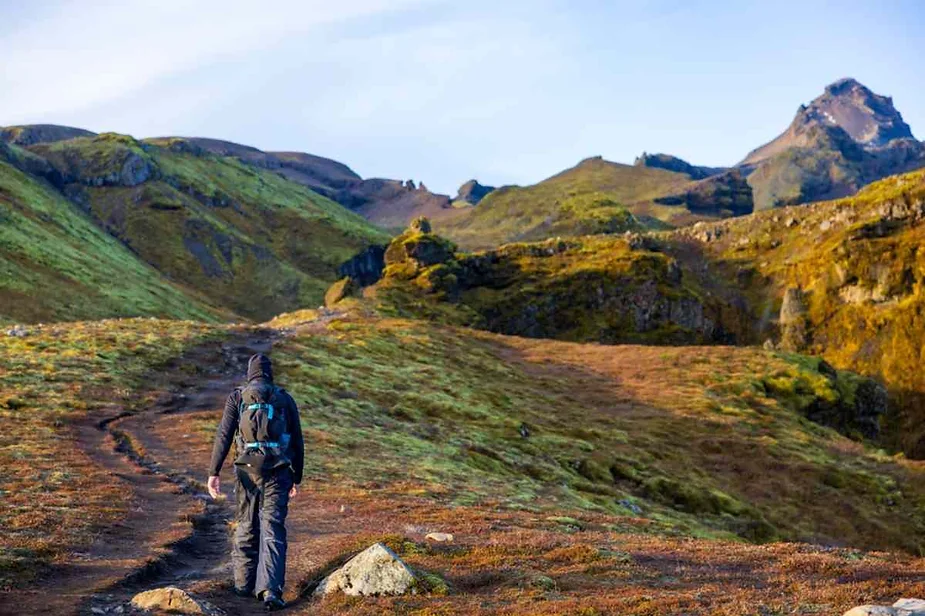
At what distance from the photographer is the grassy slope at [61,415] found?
1844cm

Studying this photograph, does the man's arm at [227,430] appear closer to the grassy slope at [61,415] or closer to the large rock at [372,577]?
the large rock at [372,577]

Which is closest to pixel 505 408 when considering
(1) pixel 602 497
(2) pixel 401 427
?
(2) pixel 401 427

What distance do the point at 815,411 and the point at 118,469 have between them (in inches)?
2951

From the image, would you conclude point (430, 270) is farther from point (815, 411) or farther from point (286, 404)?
point (286, 404)

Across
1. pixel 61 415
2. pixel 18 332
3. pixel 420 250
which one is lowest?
pixel 61 415

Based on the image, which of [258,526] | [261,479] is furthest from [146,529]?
[261,479]

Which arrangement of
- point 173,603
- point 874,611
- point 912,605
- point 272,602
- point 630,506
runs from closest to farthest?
point 874,611, point 912,605, point 173,603, point 272,602, point 630,506

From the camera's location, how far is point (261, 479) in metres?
14.8

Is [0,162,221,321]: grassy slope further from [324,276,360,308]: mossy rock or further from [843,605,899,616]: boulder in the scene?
[843,605,899,616]: boulder

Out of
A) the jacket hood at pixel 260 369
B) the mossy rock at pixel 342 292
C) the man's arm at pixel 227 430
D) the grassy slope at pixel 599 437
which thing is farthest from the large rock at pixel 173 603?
the mossy rock at pixel 342 292

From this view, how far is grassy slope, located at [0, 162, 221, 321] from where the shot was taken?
4909 inches

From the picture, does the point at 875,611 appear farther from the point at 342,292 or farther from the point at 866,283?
the point at 866,283

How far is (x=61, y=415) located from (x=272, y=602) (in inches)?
1214

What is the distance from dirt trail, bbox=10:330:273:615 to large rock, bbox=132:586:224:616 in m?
0.39
